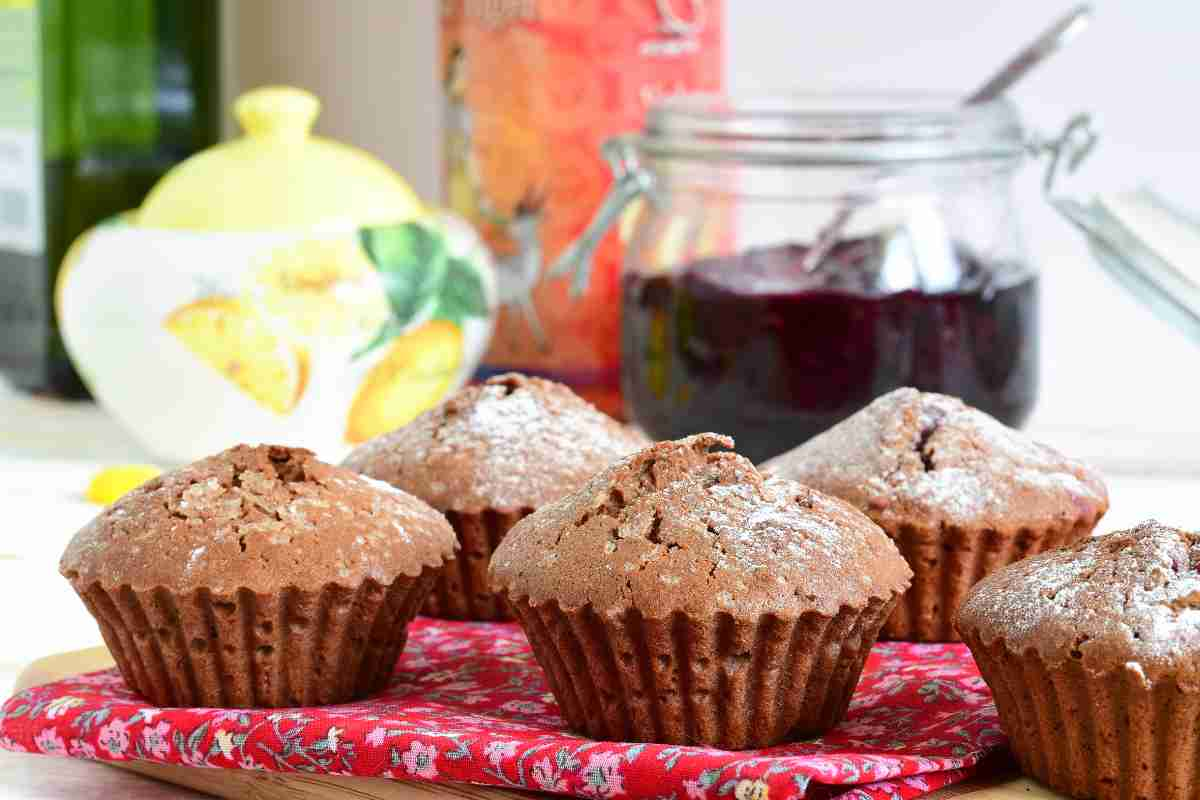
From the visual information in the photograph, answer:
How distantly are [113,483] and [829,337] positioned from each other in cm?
74

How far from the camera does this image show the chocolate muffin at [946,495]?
131 cm

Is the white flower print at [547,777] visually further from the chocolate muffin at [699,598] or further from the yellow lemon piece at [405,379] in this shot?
the yellow lemon piece at [405,379]

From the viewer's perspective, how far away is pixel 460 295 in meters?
2.12

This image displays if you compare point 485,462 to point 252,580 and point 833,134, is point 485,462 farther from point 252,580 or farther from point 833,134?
point 833,134

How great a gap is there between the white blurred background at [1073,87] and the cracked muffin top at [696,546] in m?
1.24

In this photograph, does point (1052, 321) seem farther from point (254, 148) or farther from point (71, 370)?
point (71, 370)

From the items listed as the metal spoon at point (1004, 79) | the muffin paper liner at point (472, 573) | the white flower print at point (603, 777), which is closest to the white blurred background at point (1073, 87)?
the metal spoon at point (1004, 79)

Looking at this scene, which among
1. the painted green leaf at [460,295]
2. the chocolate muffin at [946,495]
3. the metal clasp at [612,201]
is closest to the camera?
the chocolate muffin at [946,495]

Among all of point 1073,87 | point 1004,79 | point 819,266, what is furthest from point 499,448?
point 1073,87

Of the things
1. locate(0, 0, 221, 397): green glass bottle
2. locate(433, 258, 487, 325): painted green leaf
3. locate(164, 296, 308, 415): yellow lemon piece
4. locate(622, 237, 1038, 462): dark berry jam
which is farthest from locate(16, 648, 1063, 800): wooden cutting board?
locate(0, 0, 221, 397): green glass bottle

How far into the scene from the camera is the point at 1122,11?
88.0 inches

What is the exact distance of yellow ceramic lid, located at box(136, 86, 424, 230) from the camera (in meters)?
2.02

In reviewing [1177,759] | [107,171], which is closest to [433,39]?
[107,171]

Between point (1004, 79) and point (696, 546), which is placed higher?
point (1004, 79)
